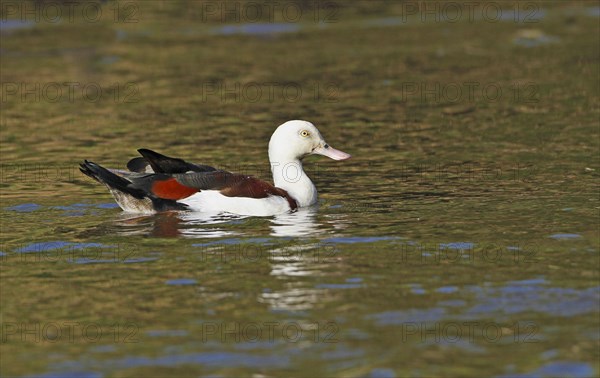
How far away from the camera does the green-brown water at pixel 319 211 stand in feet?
30.7

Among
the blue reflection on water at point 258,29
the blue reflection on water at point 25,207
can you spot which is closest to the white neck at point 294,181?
the blue reflection on water at point 25,207

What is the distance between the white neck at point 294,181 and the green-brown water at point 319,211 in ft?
0.88

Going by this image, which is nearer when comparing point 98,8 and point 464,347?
point 464,347

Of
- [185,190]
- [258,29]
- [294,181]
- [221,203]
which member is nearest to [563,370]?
[221,203]

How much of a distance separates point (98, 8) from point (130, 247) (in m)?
20.8

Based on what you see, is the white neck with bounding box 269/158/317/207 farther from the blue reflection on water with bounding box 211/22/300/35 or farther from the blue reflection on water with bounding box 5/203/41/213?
the blue reflection on water with bounding box 211/22/300/35

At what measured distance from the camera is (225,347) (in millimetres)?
9297

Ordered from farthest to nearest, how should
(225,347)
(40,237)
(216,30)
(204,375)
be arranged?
(216,30) < (40,237) < (225,347) < (204,375)

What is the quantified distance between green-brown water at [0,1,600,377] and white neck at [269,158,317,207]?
27 centimetres

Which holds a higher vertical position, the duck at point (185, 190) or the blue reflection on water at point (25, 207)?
the duck at point (185, 190)

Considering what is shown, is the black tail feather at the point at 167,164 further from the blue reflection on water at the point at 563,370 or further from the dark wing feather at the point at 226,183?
the blue reflection on water at the point at 563,370

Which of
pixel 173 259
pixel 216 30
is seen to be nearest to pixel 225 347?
pixel 173 259

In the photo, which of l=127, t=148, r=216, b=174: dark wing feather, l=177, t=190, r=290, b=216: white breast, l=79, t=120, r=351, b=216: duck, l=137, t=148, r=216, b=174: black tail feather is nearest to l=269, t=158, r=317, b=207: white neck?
l=79, t=120, r=351, b=216: duck

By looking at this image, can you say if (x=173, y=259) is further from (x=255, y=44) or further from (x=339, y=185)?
(x=255, y=44)
